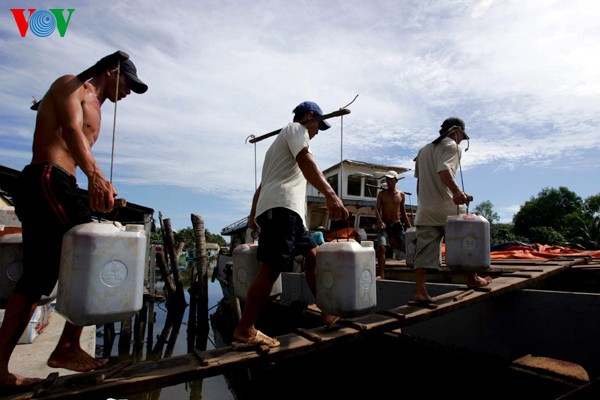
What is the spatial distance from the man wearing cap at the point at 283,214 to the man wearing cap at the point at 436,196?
1.50 m

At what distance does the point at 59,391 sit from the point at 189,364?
66 centimetres

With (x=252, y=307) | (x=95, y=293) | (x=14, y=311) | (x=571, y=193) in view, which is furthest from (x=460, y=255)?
(x=571, y=193)

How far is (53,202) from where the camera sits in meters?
2.04

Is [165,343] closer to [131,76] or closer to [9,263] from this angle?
[9,263]

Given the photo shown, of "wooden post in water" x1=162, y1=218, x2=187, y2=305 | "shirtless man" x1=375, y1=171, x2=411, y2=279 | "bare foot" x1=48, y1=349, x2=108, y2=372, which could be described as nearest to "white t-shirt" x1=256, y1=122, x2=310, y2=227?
"bare foot" x1=48, y1=349, x2=108, y2=372

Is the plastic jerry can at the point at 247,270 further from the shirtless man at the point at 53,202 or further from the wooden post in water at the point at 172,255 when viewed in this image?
the wooden post in water at the point at 172,255

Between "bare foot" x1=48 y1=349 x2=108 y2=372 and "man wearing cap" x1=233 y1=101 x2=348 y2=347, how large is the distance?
883 mm

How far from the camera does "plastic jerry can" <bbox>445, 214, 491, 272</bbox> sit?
3852 millimetres

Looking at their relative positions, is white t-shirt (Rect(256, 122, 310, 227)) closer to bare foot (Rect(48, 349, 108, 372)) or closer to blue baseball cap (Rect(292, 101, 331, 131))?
blue baseball cap (Rect(292, 101, 331, 131))

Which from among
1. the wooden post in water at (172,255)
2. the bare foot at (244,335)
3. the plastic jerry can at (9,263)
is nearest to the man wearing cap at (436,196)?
the bare foot at (244,335)

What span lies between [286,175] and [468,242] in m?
2.21

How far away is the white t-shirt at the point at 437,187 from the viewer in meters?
3.93

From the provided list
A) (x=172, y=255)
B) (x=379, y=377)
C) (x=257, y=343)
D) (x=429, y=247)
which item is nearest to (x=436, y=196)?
(x=429, y=247)

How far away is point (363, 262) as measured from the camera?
2.73 metres
